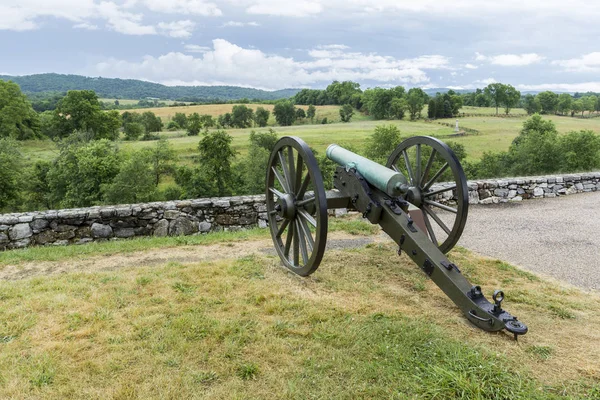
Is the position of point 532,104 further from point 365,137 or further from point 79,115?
point 79,115

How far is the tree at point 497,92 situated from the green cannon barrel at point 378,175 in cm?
8452

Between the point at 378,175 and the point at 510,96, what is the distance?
8586 centimetres

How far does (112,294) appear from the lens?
4.80 metres

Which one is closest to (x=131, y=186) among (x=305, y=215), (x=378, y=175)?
(x=305, y=215)

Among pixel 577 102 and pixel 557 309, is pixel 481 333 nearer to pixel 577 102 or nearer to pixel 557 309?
pixel 557 309

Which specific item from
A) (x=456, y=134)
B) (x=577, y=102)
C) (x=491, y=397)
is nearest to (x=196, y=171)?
(x=456, y=134)

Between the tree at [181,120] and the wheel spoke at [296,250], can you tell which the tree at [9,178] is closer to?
the wheel spoke at [296,250]

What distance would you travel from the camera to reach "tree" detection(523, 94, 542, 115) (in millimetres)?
79312

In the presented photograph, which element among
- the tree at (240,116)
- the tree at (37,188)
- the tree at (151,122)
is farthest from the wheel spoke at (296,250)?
the tree at (151,122)

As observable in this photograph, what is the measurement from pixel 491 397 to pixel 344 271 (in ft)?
9.07

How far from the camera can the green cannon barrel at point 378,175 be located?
4594mm

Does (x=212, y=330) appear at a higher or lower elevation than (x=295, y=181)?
lower

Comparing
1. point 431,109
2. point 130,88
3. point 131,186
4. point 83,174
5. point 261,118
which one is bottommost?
point 131,186

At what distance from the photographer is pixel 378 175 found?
4.76 metres
